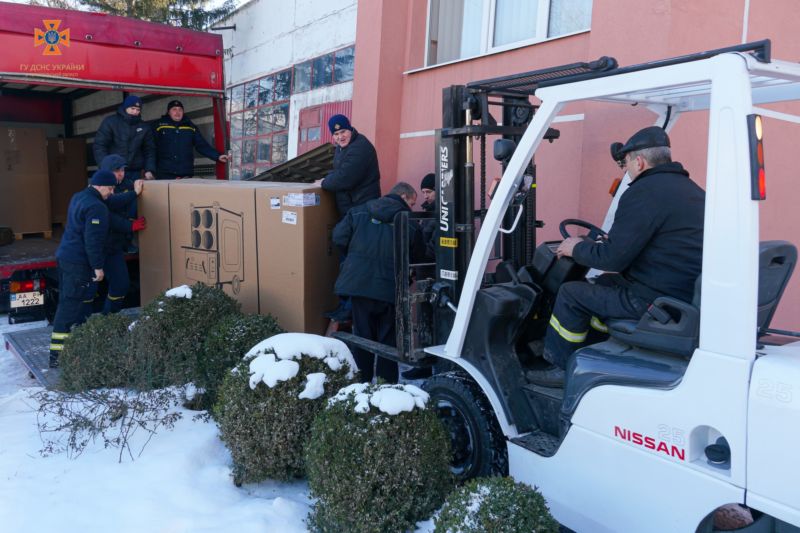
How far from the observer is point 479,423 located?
3.54m

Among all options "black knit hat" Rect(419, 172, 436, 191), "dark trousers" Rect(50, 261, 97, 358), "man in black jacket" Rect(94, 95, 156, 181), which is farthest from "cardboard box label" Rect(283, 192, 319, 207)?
"man in black jacket" Rect(94, 95, 156, 181)

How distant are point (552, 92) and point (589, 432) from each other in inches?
59.8

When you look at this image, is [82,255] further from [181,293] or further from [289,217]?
[289,217]

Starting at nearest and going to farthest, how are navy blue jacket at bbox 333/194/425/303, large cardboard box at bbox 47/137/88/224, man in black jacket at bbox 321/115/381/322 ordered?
navy blue jacket at bbox 333/194/425/303 < man in black jacket at bbox 321/115/381/322 < large cardboard box at bbox 47/137/88/224

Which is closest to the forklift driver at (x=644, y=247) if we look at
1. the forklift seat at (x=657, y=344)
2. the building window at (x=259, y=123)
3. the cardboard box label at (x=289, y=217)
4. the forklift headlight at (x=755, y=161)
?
the forklift seat at (x=657, y=344)

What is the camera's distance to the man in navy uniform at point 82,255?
595cm

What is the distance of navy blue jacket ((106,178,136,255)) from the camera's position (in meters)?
6.32

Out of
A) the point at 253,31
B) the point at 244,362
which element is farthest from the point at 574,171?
the point at 253,31

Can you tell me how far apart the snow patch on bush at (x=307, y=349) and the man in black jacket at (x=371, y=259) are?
841mm

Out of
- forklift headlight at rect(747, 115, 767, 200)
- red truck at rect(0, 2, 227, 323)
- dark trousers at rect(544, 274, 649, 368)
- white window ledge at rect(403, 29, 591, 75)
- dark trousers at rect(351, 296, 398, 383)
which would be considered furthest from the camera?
red truck at rect(0, 2, 227, 323)

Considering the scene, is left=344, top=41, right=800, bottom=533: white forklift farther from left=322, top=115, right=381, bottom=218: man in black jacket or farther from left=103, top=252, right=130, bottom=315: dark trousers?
left=103, top=252, right=130, bottom=315: dark trousers

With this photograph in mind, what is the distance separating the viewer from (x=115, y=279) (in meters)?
6.49

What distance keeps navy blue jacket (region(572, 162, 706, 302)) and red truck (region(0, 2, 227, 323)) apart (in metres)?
5.95

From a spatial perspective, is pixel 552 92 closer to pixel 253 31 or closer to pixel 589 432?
pixel 589 432
